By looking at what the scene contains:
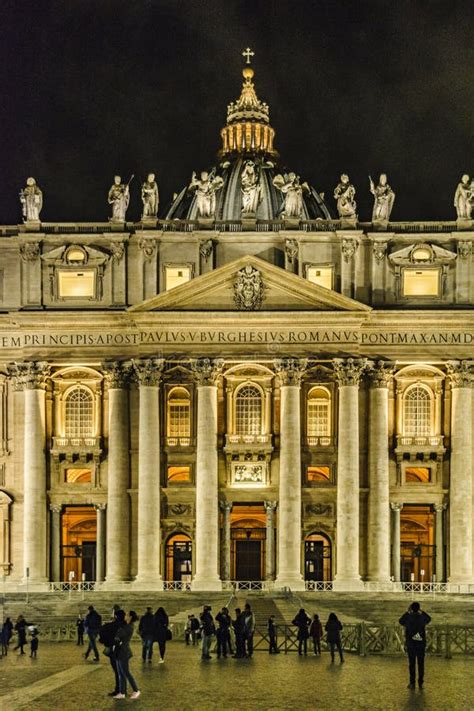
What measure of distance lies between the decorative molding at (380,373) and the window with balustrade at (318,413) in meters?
2.77

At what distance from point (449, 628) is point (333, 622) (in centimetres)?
401

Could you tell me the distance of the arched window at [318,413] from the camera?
251 feet

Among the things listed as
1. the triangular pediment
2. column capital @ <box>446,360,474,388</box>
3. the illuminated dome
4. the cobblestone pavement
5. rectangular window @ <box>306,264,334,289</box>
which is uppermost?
the illuminated dome

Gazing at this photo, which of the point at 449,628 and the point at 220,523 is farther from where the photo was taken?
the point at 220,523

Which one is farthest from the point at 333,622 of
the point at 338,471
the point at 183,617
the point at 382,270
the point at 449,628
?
the point at 382,270

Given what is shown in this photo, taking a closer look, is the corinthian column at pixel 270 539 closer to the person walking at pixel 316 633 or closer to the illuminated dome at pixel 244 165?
the person walking at pixel 316 633

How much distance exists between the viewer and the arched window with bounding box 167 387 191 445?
76250 mm

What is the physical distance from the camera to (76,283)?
77.1 metres

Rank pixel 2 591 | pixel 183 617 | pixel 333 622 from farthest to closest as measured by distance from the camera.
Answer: pixel 2 591
pixel 183 617
pixel 333 622

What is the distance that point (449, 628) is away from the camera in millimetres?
44594

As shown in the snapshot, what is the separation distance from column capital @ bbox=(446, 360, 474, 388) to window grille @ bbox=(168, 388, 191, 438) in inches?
566

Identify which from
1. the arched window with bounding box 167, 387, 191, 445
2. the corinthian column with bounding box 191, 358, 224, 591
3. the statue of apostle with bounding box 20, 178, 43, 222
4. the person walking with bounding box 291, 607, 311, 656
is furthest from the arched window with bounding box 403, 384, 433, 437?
the person walking with bounding box 291, 607, 311, 656

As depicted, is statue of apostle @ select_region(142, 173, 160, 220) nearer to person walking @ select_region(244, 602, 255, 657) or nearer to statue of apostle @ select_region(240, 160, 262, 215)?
statue of apostle @ select_region(240, 160, 262, 215)

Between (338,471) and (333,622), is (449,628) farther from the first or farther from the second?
(338,471)
